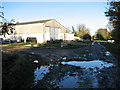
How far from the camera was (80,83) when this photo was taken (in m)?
4.27

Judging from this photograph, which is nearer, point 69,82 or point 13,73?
point 13,73

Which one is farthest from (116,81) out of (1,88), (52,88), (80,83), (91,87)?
(1,88)

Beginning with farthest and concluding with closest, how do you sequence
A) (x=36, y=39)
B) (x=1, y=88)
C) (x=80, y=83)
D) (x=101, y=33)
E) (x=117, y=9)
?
(x=101, y=33) → (x=36, y=39) → (x=117, y=9) → (x=80, y=83) → (x=1, y=88)

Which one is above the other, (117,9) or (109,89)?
(117,9)

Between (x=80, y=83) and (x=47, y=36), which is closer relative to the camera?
(x=80, y=83)

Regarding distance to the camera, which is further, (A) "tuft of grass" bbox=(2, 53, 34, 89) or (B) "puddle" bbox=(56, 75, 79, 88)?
(B) "puddle" bbox=(56, 75, 79, 88)

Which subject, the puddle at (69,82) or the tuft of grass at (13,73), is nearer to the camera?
the tuft of grass at (13,73)

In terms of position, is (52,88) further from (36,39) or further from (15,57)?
(36,39)

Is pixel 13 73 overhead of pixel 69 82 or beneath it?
overhead

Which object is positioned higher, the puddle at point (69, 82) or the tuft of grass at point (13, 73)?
the tuft of grass at point (13, 73)

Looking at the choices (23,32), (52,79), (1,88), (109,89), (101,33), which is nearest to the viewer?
(1,88)

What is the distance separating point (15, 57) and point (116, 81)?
4077mm

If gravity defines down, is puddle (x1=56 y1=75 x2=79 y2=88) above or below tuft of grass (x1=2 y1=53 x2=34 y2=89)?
below

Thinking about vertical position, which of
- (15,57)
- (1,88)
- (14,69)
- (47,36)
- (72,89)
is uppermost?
(47,36)
